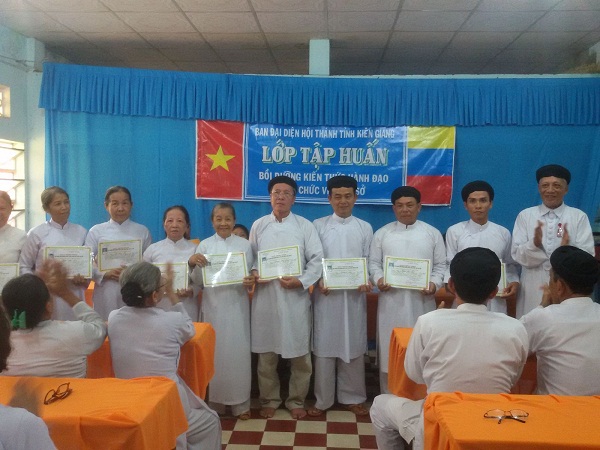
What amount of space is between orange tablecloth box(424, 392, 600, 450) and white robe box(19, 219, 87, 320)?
9.48 feet

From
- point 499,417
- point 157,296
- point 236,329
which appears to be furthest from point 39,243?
point 499,417

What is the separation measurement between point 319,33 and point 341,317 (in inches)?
130

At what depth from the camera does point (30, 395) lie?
1818 mm

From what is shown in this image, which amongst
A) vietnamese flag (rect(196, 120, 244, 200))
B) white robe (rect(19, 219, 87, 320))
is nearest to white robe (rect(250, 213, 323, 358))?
white robe (rect(19, 219, 87, 320))

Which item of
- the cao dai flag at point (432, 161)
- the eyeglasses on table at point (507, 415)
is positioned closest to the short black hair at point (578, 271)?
the eyeglasses on table at point (507, 415)

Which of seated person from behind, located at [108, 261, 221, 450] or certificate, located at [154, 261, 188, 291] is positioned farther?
certificate, located at [154, 261, 188, 291]

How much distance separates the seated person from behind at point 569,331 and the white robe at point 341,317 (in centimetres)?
172

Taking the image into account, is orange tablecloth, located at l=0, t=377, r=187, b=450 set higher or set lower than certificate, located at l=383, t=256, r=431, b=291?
lower

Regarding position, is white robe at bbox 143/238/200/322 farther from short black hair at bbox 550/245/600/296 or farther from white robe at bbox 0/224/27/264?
short black hair at bbox 550/245/600/296

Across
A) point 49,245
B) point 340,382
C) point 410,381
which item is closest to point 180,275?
point 49,245

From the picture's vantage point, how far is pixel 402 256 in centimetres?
383

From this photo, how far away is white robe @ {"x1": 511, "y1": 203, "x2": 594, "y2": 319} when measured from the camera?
379 cm

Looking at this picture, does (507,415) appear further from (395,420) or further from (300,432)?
(300,432)

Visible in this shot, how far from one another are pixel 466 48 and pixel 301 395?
14.7 ft
